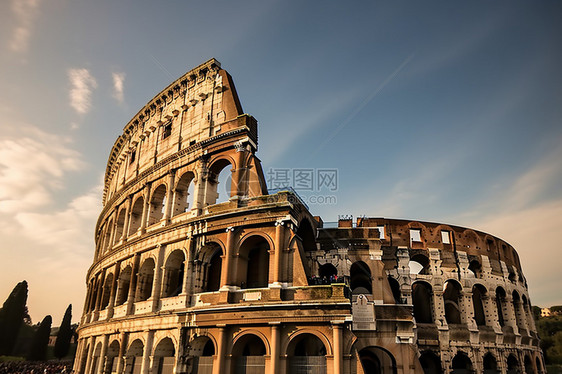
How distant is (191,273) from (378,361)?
11.0 meters

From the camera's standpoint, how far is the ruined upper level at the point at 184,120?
19922 millimetres

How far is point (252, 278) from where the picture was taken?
17812mm

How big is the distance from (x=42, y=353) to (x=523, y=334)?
52970mm

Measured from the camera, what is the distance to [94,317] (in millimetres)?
23328

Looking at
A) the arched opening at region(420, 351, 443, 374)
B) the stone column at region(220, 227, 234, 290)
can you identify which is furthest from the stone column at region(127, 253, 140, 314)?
the arched opening at region(420, 351, 443, 374)

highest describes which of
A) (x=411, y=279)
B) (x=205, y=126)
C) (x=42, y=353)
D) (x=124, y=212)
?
(x=205, y=126)

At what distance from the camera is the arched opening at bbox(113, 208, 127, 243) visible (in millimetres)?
24911

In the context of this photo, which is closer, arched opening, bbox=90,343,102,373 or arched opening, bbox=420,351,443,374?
arched opening, bbox=90,343,102,373

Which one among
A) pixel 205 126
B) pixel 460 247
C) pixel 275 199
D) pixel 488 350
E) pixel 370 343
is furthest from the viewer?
pixel 460 247

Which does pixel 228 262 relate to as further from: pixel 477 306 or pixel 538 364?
pixel 538 364

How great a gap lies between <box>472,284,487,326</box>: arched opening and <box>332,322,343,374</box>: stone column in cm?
1473

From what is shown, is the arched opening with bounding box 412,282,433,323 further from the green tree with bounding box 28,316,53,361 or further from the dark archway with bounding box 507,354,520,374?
the green tree with bounding box 28,316,53,361

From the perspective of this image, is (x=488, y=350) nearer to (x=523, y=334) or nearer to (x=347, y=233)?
(x=523, y=334)

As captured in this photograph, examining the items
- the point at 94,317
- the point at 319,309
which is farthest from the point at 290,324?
the point at 94,317
